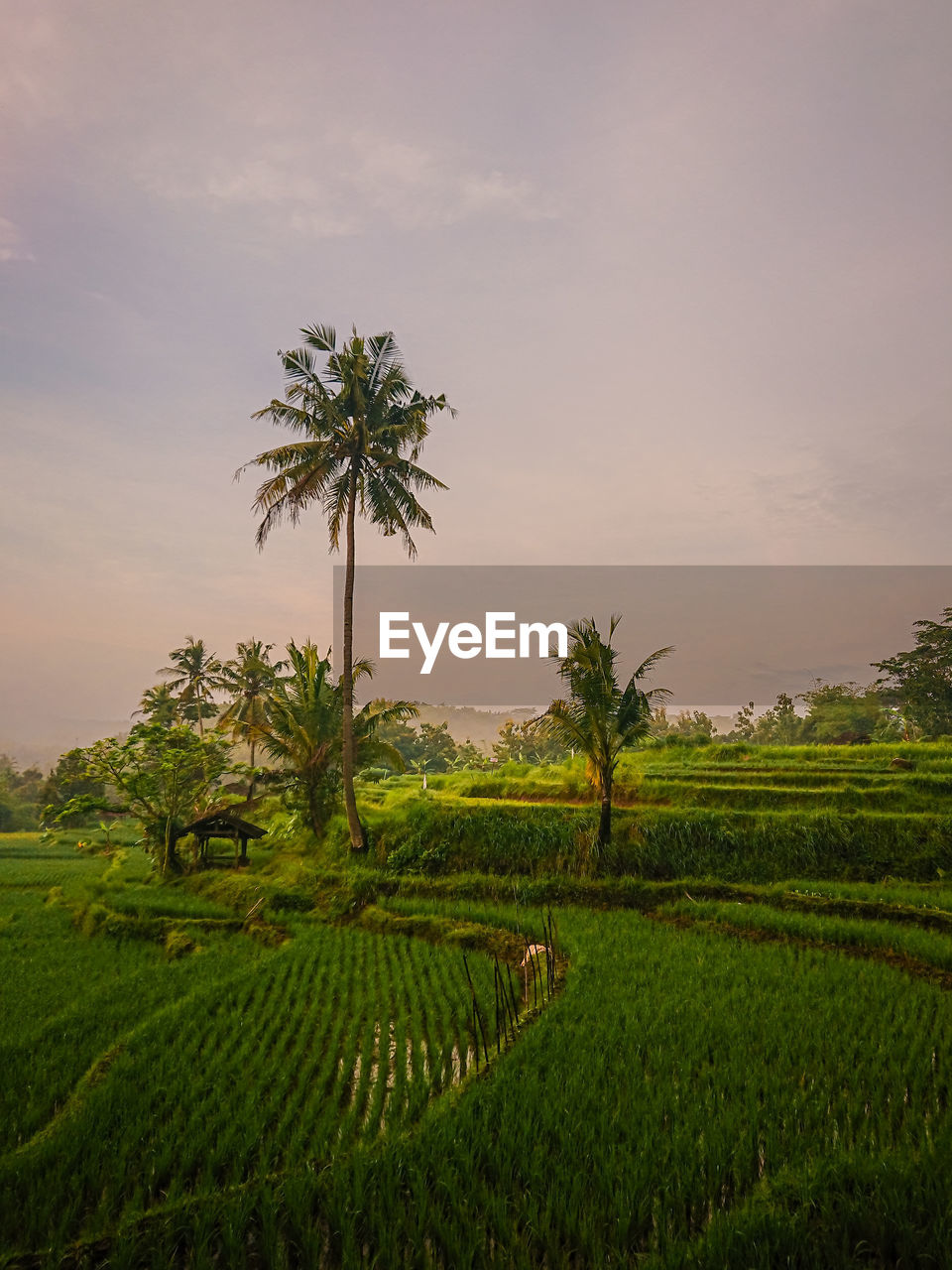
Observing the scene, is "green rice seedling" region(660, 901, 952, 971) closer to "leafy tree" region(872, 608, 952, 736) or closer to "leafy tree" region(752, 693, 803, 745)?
"leafy tree" region(872, 608, 952, 736)

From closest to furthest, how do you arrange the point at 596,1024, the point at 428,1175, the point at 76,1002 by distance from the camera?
1. the point at 428,1175
2. the point at 596,1024
3. the point at 76,1002

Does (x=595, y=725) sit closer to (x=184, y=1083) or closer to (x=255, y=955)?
(x=255, y=955)

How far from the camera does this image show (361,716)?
59.9 ft

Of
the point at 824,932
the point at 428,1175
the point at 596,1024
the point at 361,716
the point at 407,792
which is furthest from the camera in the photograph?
the point at 407,792

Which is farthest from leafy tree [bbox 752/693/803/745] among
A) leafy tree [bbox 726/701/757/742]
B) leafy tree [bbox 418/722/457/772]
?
leafy tree [bbox 418/722/457/772]

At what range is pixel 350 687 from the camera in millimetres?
16516

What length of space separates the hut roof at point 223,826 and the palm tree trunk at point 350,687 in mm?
3398

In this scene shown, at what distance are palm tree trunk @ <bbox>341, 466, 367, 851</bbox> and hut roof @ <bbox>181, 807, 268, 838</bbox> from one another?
11.1ft

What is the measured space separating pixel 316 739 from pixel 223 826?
145 inches

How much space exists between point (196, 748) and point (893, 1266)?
19.3 metres

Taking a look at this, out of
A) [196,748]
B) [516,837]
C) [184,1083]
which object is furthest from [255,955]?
[196,748]

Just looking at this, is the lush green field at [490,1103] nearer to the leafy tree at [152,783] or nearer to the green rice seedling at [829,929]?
the green rice seedling at [829,929]

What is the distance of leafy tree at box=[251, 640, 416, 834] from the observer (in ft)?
59.1

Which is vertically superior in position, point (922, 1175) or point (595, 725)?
point (595, 725)
